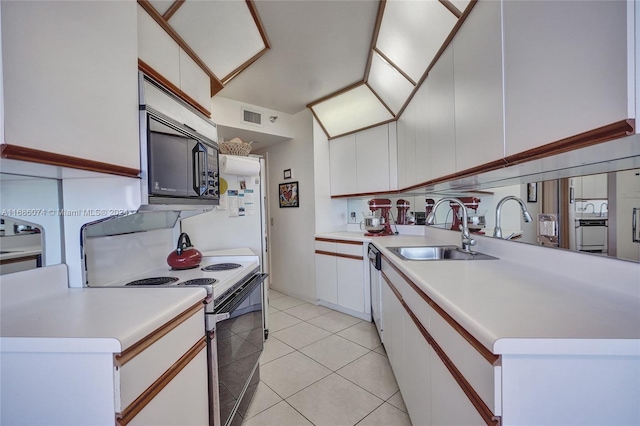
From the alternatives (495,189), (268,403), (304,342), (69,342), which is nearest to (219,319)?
(69,342)

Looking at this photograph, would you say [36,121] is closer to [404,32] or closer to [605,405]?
[605,405]

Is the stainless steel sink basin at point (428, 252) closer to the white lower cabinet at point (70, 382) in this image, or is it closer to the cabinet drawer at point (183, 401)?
the cabinet drawer at point (183, 401)

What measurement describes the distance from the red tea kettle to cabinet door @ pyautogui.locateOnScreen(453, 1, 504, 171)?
1.71 m

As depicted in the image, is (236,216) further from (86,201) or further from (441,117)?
(441,117)

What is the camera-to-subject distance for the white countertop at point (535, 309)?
612mm

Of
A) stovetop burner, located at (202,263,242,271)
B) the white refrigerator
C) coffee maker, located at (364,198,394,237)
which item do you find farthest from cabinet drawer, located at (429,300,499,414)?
coffee maker, located at (364,198,394,237)

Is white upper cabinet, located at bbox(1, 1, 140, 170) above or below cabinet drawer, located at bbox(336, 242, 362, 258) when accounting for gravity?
above

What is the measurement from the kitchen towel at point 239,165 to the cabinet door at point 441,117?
61.7 inches

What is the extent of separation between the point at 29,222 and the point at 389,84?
273 centimetres

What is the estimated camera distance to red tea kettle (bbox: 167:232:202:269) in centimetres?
170

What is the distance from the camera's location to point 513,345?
62cm

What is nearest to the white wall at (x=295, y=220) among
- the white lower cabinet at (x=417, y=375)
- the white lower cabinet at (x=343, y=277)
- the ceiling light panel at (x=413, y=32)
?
the white lower cabinet at (x=343, y=277)

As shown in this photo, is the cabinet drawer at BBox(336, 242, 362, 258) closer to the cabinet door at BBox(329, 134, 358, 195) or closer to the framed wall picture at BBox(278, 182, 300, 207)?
the cabinet door at BBox(329, 134, 358, 195)

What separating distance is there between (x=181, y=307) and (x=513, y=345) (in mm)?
1033
